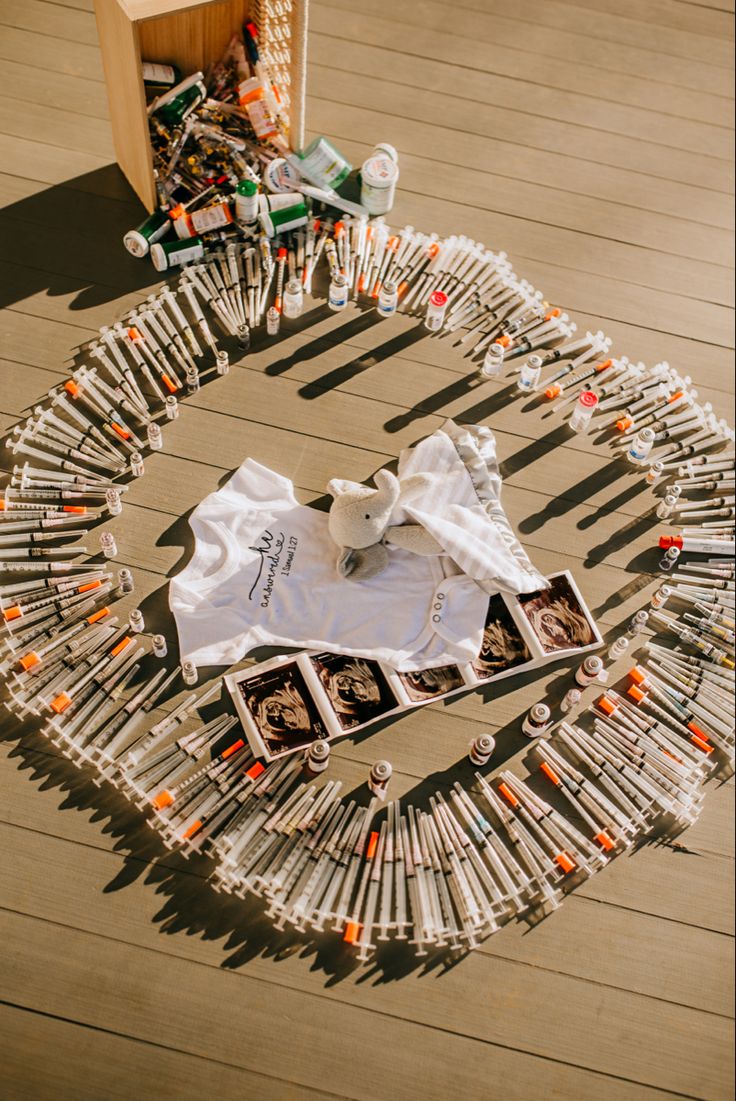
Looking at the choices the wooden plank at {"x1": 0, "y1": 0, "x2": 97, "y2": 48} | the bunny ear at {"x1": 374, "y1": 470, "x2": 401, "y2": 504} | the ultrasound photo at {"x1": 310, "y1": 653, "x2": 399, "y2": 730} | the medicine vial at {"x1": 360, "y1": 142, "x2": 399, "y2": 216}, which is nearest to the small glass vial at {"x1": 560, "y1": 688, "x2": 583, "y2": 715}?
the ultrasound photo at {"x1": 310, "y1": 653, "x2": 399, "y2": 730}

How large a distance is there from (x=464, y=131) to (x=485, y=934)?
3.82 m

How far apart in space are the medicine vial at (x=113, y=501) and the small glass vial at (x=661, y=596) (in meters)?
2.25

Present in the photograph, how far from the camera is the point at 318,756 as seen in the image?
130 inches

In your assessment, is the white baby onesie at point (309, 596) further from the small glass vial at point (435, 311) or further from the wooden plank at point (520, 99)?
the wooden plank at point (520, 99)

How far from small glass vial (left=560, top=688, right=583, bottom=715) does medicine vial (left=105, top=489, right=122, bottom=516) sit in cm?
194

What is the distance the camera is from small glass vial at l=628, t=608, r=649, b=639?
12.3 feet

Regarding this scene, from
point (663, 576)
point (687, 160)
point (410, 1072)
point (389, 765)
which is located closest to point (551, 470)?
point (663, 576)

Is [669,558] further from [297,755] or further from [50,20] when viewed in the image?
[50,20]

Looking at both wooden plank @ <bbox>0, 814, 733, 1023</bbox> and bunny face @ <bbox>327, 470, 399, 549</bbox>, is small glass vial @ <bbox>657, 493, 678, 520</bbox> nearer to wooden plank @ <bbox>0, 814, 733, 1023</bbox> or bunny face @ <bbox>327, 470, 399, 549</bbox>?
bunny face @ <bbox>327, 470, 399, 549</bbox>

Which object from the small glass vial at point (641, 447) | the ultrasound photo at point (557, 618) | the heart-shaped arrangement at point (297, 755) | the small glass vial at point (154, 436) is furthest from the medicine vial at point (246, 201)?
the ultrasound photo at point (557, 618)

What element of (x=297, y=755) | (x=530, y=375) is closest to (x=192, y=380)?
(x=530, y=375)

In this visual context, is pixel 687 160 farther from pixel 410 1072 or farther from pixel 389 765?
pixel 410 1072

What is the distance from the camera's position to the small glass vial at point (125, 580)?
354cm

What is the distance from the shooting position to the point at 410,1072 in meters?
3.14
